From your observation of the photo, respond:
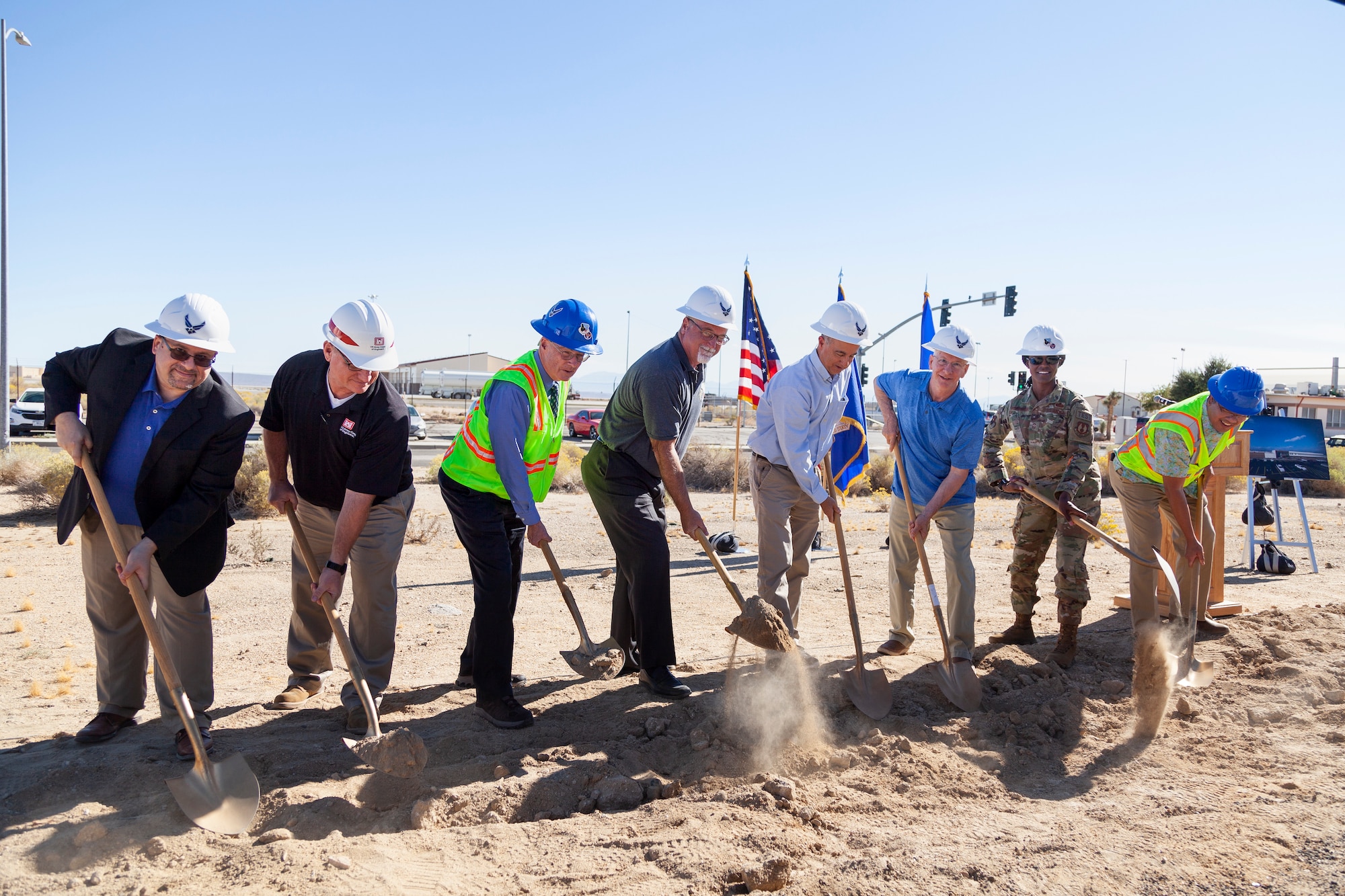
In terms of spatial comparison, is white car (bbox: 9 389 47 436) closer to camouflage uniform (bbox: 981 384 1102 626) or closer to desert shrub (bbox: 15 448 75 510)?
desert shrub (bbox: 15 448 75 510)

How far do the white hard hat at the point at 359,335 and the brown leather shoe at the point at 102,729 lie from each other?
6.32 feet

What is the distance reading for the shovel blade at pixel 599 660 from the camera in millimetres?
4758

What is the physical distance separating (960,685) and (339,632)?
123 inches

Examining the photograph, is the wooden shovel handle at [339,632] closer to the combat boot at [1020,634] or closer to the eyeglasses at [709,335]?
the eyeglasses at [709,335]

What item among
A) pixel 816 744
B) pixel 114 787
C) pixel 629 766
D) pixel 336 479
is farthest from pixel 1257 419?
pixel 114 787

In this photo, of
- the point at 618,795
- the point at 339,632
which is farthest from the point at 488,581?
the point at 618,795

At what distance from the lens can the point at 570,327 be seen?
13.7 feet

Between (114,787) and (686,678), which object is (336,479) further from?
(686,678)

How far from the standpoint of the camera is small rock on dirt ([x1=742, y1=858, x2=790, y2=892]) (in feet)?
9.48


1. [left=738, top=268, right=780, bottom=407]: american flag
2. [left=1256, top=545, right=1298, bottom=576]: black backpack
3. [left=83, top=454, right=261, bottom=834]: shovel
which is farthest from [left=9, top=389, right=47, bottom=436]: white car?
[left=1256, top=545, right=1298, bottom=576]: black backpack

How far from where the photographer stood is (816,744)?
4.04 meters

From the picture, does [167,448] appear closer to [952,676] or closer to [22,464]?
[952,676]

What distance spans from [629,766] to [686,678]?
51.9 inches

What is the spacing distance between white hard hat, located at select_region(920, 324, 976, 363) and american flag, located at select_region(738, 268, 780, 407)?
5816 mm
